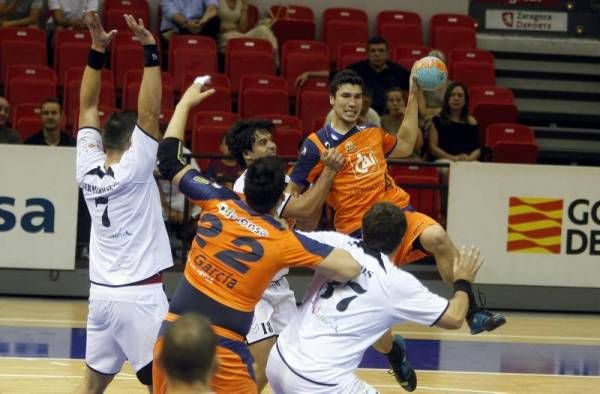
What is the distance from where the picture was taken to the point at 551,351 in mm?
11602

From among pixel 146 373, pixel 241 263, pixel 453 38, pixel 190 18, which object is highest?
pixel 190 18

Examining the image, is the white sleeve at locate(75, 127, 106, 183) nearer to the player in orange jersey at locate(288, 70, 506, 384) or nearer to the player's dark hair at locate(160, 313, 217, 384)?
the player in orange jersey at locate(288, 70, 506, 384)

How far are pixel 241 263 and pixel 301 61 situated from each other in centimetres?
1027

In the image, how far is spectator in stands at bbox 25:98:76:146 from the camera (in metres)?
13.5

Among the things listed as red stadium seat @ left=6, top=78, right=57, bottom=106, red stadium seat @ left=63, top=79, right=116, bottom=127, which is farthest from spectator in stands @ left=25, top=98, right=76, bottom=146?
red stadium seat @ left=6, top=78, right=57, bottom=106

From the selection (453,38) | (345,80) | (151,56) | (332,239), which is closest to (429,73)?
(345,80)

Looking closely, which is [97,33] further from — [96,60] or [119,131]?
[119,131]

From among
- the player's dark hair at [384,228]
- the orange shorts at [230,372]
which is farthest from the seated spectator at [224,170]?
the orange shorts at [230,372]

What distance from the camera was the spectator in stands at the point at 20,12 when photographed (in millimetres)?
16750

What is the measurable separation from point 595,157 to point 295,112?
396 centimetres

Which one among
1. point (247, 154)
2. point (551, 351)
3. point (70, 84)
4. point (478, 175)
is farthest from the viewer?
point (70, 84)

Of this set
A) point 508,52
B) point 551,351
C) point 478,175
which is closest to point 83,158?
point 551,351

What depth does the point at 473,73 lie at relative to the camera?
17.0m

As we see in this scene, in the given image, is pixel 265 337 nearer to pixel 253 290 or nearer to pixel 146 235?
pixel 146 235
